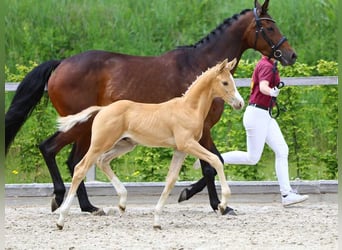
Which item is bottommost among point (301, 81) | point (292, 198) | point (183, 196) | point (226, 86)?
point (183, 196)

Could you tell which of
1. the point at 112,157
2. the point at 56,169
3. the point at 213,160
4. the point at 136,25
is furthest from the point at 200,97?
the point at 136,25

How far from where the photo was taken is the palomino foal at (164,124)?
709cm

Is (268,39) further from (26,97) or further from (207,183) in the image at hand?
(26,97)

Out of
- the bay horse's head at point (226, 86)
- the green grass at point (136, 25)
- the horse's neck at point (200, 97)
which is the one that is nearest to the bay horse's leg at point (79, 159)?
the horse's neck at point (200, 97)

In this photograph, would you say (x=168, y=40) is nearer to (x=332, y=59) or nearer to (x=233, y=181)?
(x=332, y=59)

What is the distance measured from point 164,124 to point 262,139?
141 centimetres

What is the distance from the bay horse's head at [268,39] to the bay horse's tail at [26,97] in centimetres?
184

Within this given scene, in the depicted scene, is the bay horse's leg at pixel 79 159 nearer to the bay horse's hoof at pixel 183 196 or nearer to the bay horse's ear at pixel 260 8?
the bay horse's hoof at pixel 183 196

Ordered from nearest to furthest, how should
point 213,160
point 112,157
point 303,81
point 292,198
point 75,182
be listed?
point 213,160, point 75,182, point 112,157, point 292,198, point 303,81

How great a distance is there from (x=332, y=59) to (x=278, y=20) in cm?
112

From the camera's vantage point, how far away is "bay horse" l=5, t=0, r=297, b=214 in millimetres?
8266

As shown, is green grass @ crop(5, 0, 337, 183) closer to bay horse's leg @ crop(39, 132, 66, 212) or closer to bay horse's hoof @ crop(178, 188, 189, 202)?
bay horse's leg @ crop(39, 132, 66, 212)

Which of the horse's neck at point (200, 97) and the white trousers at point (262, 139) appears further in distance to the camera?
the white trousers at point (262, 139)

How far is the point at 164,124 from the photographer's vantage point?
720 cm
